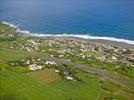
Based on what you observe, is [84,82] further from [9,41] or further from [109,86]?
[9,41]

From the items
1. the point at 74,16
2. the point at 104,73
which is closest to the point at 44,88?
the point at 104,73

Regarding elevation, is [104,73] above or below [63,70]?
below

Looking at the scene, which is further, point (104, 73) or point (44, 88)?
point (104, 73)

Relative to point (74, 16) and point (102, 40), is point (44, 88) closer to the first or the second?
point (102, 40)

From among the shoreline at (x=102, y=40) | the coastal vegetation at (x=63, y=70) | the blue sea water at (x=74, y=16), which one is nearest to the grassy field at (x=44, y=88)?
the coastal vegetation at (x=63, y=70)

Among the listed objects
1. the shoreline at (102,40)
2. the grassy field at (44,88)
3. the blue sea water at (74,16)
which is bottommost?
the grassy field at (44,88)

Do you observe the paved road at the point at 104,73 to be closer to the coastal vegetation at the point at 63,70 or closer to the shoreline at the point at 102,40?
the coastal vegetation at the point at 63,70
